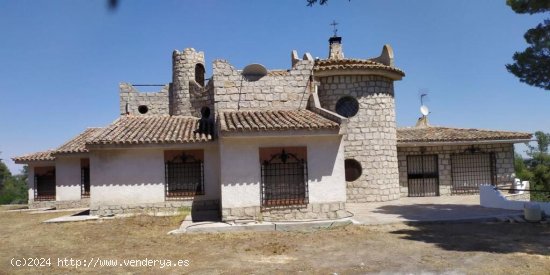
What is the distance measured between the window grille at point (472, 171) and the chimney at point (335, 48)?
713cm

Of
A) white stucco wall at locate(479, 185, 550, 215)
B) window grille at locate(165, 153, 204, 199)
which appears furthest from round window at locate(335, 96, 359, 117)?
window grille at locate(165, 153, 204, 199)

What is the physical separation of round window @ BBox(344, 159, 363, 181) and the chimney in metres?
6.06

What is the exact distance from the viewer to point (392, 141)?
16.6 metres

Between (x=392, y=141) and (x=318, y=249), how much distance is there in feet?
30.2

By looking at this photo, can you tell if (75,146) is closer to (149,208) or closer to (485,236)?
(149,208)

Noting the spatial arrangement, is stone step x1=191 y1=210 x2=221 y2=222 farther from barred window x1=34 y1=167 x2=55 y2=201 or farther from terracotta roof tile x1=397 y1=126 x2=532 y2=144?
barred window x1=34 y1=167 x2=55 y2=201

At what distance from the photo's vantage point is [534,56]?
12.7 metres

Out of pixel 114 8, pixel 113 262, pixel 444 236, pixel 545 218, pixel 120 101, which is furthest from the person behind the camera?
pixel 120 101

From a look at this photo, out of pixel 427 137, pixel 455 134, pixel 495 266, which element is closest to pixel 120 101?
pixel 427 137

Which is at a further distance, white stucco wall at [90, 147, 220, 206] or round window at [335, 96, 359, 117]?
round window at [335, 96, 359, 117]

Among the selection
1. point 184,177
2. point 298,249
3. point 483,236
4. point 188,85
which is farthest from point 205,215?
point 188,85

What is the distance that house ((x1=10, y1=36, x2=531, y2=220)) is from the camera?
11625mm

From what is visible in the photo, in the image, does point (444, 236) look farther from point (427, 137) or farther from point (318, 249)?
point (427, 137)

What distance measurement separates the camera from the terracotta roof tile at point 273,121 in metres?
11.2
